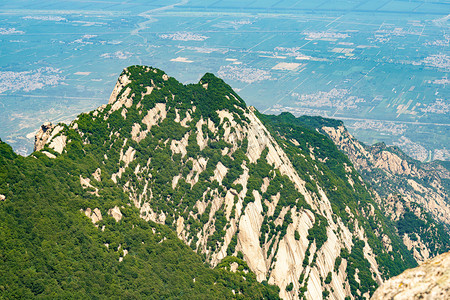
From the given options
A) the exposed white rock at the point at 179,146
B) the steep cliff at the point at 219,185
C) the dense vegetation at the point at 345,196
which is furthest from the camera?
the exposed white rock at the point at 179,146

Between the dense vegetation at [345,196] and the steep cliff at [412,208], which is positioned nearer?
the dense vegetation at [345,196]

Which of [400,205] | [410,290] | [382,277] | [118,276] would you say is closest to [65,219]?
[118,276]

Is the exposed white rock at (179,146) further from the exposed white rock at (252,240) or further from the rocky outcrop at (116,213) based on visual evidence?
the rocky outcrop at (116,213)

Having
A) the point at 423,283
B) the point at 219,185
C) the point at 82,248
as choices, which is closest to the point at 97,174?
the point at 82,248

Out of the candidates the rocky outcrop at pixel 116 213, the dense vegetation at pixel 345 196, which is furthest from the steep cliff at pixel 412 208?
the rocky outcrop at pixel 116 213

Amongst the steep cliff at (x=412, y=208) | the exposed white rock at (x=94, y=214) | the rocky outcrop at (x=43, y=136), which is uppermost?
the rocky outcrop at (x=43, y=136)

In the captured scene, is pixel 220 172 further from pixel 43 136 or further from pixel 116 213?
pixel 43 136
